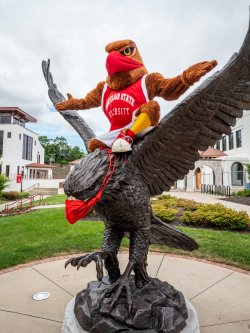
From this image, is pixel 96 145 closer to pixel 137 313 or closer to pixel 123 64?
pixel 123 64

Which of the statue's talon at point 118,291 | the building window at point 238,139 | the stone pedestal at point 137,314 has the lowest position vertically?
the stone pedestal at point 137,314

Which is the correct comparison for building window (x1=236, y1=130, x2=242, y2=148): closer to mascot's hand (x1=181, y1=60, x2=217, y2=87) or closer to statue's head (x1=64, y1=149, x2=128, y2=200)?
mascot's hand (x1=181, y1=60, x2=217, y2=87)

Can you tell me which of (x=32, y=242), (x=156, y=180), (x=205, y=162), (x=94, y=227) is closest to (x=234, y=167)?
(x=205, y=162)

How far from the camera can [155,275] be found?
3.77 meters

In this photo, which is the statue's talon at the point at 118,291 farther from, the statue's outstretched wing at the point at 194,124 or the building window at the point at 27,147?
the building window at the point at 27,147

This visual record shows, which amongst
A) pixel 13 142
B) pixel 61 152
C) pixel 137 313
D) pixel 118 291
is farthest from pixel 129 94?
pixel 61 152

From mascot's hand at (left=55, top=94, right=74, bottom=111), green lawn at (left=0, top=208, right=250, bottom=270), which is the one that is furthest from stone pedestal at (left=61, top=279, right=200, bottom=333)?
green lawn at (left=0, top=208, right=250, bottom=270)

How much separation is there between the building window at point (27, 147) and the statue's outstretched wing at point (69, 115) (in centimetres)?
3192

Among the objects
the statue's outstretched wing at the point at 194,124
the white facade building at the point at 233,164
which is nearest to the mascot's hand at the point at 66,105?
the statue's outstretched wing at the point at 194,124

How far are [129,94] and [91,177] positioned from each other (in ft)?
2.64

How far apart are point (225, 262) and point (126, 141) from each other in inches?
139

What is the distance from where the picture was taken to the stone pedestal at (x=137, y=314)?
205 cm

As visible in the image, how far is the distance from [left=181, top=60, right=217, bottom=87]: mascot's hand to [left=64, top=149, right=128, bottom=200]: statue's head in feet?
2.71

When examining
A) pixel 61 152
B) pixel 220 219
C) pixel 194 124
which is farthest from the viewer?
pixel 61 152
